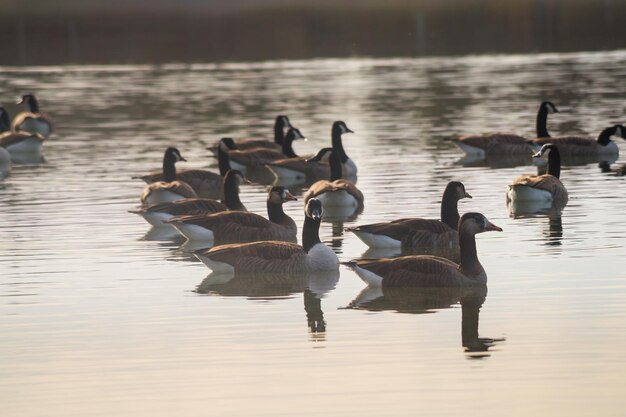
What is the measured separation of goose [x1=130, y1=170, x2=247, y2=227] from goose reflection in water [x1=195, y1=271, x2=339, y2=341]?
12.9 feet

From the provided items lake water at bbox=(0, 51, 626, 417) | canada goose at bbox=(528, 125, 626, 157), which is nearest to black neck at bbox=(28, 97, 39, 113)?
lake water at bbox=(0, 51, 626, 417)

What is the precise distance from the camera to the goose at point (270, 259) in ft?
61.8

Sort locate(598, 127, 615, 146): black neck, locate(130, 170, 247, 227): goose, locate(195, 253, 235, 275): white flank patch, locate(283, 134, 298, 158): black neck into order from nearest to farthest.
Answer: locate(195, 253, 235, 275): white flank patch
locate(130, 170, 247, 227): goose
locate(283, 134, 298, 158): black neck
locate(598, 127, 615, 146): black neck

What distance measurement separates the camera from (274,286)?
730 inches

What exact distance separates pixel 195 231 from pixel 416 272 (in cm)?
508

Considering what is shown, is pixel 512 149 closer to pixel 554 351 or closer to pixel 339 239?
pixel 339 239

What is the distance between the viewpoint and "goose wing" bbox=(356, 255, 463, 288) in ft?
57.7

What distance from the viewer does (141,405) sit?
12.6 meters

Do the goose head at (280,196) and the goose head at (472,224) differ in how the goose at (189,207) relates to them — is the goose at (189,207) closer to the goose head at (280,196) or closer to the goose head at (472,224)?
the goose head at (280,196)

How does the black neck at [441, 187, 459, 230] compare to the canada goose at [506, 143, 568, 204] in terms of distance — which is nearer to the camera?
the black neck at [441, 187, 459, 230]

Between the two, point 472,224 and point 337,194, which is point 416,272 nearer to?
point 472,224

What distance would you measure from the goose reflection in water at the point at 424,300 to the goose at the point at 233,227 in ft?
12.4

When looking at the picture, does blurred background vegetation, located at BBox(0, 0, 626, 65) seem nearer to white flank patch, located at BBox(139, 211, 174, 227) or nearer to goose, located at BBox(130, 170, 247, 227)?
goose, located at BBox(130, 170, 247, 227)

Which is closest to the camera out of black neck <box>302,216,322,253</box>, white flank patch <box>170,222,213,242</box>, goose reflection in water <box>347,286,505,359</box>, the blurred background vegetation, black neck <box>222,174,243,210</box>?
goose reflection in water <box>347,286,505,359</box>
